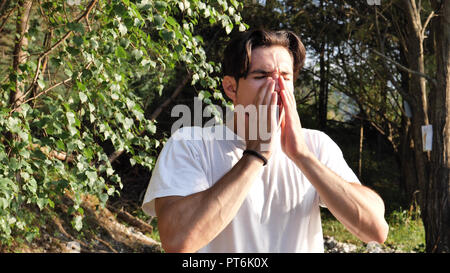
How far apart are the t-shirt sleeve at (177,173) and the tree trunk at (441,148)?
13.5 ft

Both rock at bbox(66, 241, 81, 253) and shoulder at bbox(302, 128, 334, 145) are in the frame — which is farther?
rock at bbox(66, 241, 81, 253)

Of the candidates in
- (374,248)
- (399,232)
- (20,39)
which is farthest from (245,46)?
(399,232)

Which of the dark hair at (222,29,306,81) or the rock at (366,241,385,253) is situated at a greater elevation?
the dark hair at (222,29,306,81)

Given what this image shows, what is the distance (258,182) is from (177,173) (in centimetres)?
26

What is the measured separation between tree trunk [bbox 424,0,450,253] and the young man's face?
3837mm

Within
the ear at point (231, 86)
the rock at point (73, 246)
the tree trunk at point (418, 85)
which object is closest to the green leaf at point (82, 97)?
the ear at point (231, 86)

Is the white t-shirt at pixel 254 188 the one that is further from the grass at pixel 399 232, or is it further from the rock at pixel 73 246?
the grass at pixel 399 232

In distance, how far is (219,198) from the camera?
1.40m

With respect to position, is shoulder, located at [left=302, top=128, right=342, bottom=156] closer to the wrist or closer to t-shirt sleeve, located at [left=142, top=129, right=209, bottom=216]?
the wrist

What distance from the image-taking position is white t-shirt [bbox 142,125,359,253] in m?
1.49

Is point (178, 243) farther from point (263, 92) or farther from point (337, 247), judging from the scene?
point (337, 247)

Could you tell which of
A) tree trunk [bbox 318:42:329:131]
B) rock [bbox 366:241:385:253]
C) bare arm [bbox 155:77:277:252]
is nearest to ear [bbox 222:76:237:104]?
bare arm [bbox 155:77:277:252]

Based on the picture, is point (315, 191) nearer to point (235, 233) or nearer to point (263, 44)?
point (235, 233)
